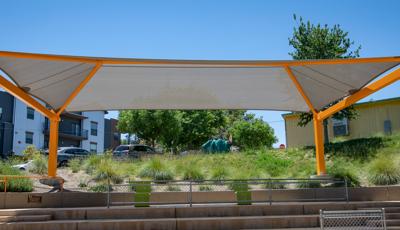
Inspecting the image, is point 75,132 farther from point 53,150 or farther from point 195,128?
point 53,150

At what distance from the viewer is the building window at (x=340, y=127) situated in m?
28.5

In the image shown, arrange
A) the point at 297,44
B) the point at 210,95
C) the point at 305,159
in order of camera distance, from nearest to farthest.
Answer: the point at 210,95 → the point at 305,159 → the point at 297,44

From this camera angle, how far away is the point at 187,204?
534 inches

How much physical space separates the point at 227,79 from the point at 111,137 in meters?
57.9

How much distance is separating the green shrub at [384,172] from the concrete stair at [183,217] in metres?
2.49

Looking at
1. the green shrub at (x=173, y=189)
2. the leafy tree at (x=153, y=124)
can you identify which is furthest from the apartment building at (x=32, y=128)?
the green shrub at (x=173, y=189)

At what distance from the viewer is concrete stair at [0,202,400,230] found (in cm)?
1110

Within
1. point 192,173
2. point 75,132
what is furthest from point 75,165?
point 75,132

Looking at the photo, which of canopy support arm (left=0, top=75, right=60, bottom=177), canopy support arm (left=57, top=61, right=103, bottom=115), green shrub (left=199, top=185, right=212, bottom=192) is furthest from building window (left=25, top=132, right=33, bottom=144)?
green shrub (left=199, top=185, right=212, bottom=192)

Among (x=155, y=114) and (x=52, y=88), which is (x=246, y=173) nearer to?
(x=52, y=88)

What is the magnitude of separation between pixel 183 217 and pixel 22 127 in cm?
4078

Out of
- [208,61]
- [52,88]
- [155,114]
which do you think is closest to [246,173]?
[208,61]

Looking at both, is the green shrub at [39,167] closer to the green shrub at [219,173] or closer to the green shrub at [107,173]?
the green shrub at [107,173]

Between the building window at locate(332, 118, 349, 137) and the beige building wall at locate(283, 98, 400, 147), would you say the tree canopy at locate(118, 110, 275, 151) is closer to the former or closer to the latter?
the beige building wall at locate(283, 98, 400, 147)
